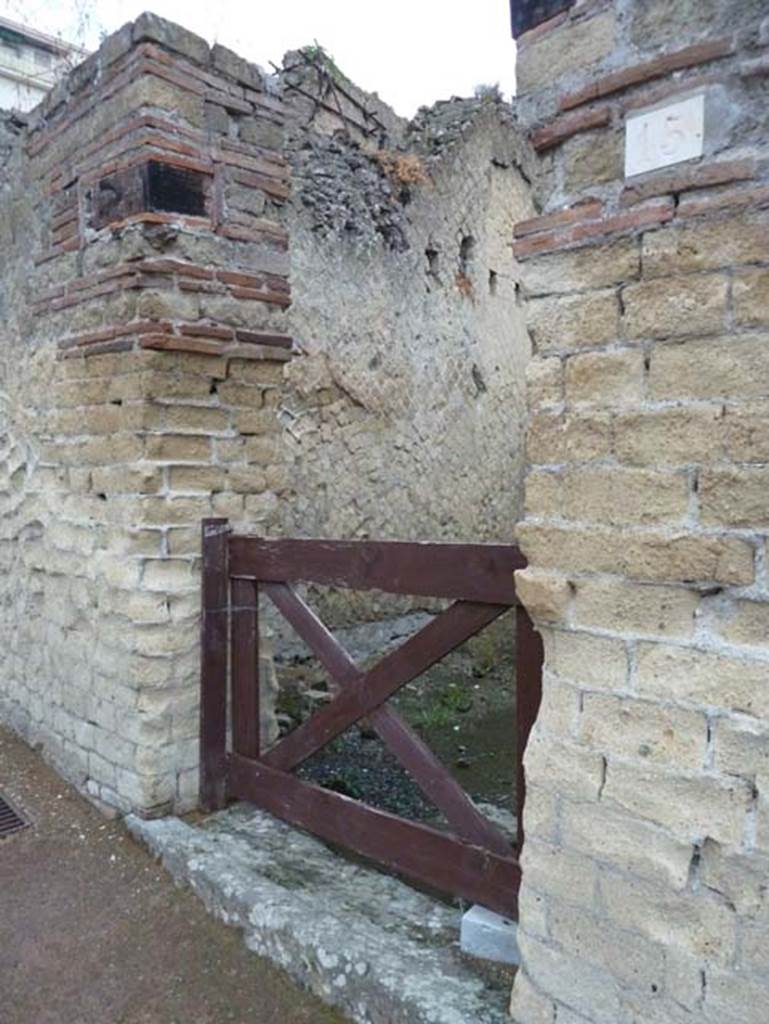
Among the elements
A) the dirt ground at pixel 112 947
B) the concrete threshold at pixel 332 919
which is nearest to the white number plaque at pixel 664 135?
the concrete threshold at pixel 332 919

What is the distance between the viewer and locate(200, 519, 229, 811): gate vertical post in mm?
3221

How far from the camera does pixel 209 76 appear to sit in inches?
125

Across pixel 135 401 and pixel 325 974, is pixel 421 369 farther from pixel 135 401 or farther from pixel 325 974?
pixel 325 974

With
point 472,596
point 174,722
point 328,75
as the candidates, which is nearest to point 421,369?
point 328,75

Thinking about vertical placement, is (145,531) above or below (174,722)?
above

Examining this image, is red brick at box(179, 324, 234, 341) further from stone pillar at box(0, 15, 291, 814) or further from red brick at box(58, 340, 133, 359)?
red brick at box(58, 340, 133, 359)

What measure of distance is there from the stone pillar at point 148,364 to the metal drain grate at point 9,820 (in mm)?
272

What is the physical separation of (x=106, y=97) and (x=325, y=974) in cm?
316

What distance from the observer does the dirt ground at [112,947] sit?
7.70ft

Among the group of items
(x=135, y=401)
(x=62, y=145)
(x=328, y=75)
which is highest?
(x=328, y=75)

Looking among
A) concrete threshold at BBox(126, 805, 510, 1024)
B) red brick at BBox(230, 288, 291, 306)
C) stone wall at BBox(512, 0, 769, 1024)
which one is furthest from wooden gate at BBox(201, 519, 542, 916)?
red brick at BBox(230, 288, 291, 306)

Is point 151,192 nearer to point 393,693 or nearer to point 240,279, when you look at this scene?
point 240,279

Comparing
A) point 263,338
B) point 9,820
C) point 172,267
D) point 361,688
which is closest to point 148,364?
point 172,267

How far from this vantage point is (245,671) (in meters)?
3.22
